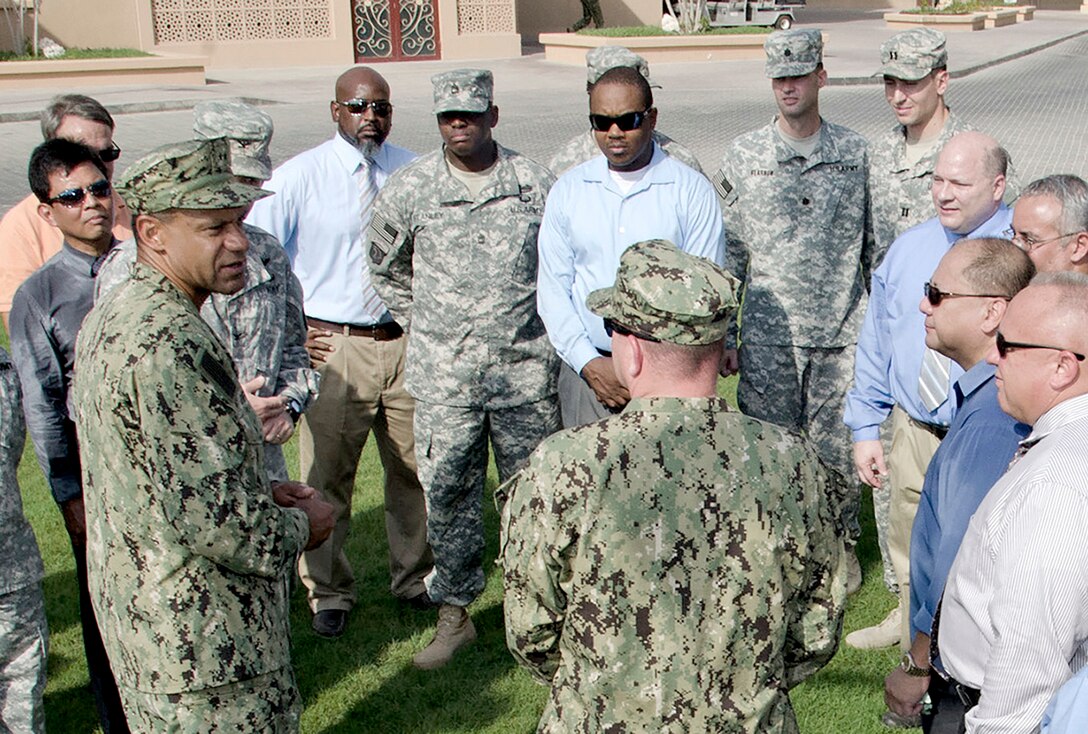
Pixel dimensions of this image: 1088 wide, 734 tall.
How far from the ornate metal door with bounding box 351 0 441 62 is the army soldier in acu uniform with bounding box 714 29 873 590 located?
25574 millimetres

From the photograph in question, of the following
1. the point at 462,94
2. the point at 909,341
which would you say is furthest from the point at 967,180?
the point at 462,94

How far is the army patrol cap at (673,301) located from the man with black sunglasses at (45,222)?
3.02 metres

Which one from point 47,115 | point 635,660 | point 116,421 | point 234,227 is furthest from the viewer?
point 47,115

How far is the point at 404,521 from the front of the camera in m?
5.73

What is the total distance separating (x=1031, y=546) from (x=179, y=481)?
1.98 m

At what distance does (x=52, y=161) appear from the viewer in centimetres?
455

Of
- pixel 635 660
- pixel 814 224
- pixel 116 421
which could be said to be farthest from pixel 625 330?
pixel 814 224

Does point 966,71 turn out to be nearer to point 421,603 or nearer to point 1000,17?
point 1000,17

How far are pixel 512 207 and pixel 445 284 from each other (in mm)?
441

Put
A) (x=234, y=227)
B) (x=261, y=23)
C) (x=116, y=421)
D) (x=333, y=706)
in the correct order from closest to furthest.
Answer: (x=116, y=421) < (x=234, y=227) < (x=333, y=706) < (x=261, y=23)

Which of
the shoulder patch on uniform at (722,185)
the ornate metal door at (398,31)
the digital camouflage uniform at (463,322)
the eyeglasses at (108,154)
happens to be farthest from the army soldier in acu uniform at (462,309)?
the ornate metal door at (398,31)

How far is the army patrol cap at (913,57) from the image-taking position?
556 cm

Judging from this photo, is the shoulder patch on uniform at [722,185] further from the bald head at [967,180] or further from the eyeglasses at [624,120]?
the bald head at [967,180]

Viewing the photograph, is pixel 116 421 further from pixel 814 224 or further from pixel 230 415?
pixel 814 224
